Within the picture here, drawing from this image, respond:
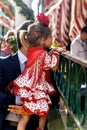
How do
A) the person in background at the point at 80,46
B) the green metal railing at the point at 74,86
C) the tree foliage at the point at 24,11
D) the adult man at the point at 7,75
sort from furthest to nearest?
the tree foliage at the point at 24,11, the person in background at the point at 80,46, the adult man at the point at 7,75, the green metal railing at the point at 74,86

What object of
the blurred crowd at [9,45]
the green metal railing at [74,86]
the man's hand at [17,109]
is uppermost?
the green metal railing at [74,86]

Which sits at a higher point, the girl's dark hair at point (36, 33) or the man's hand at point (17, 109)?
the girl's dark hair at point (36, 33)

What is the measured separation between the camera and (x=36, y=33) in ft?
10.8

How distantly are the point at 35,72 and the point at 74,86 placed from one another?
439 millimetres

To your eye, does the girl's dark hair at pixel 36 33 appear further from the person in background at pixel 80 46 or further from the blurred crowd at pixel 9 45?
the blurred crowd at pixel 9 45

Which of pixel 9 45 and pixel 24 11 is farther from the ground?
pixel 24 11

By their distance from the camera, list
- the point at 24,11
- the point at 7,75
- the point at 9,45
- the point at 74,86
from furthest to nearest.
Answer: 1. the point at 24,11
2. the point at 9,45
3. the point at 7,75
4. the point at 74,86

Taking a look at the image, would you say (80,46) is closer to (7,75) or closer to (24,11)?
(7,75)

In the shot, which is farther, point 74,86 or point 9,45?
point 9,45

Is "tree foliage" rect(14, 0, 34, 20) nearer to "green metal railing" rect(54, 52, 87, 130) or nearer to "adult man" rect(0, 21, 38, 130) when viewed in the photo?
"green metal railing" rect(54, 52, 87, 130)

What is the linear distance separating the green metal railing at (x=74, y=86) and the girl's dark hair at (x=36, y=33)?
0.27 m

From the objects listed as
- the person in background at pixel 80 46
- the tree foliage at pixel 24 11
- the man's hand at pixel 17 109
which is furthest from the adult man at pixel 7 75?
the tree foliage at pixel 24 11

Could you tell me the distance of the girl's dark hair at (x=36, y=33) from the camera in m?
3.28

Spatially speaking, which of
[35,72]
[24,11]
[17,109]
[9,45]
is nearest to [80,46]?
[35,72]
